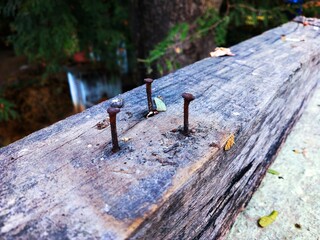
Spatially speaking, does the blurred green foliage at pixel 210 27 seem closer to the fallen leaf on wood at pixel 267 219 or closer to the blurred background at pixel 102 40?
the blurred background at pixel 102 40

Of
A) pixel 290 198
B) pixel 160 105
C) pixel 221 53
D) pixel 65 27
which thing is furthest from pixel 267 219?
pixel 65 27

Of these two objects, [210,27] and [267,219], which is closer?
[267,219]

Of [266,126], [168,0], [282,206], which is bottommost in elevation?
[282,206]

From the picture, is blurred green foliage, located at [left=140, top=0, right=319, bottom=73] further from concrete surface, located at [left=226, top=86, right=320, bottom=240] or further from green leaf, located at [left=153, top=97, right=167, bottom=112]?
green leaf, located at [left=153, top=97, right=167, bottom=112]

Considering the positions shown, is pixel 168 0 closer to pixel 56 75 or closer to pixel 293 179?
pixel 293 179

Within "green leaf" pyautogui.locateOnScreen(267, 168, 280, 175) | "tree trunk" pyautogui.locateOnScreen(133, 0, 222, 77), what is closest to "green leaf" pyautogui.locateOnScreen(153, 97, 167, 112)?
"green leaf" pyautogui.locateOnScreen(267, 168, 280, 175)

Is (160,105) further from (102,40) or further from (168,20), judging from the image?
(102,40)

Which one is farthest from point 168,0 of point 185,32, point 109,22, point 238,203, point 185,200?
point 185,200

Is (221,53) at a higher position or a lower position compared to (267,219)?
higher
